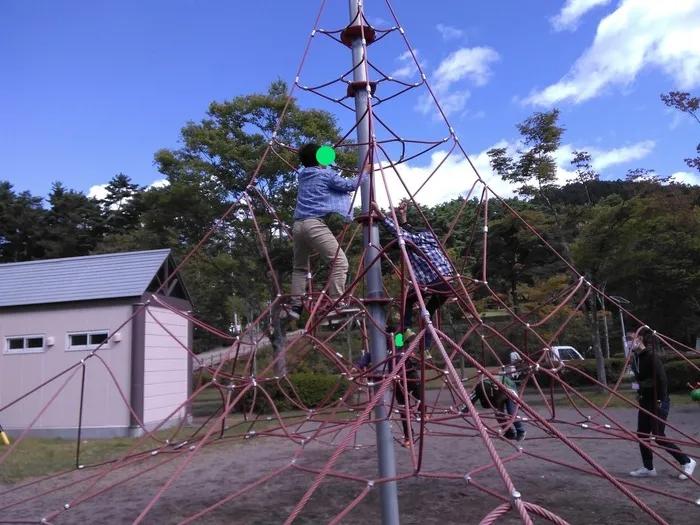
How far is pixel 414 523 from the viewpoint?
4.31 meters

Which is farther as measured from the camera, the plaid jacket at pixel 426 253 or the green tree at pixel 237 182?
the green tree at pixel 237 182

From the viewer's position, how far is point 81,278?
12750 millimetres

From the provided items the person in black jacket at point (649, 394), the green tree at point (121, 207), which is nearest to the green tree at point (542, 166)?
the person in black jacket at point (649, 394)

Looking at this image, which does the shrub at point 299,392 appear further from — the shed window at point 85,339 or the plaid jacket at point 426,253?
the plaid jacket at point 426,253

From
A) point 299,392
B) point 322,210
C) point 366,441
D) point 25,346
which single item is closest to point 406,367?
point 322,210

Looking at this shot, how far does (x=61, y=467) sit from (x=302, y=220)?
592 cm

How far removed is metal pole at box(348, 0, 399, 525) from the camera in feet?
10.9

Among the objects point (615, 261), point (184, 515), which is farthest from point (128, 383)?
point (615, 261)

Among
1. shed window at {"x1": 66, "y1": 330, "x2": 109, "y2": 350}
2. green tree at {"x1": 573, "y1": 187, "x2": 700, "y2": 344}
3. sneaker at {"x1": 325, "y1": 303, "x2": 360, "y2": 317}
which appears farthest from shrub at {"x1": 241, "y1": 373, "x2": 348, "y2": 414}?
sneaker at {"x1": 325, "y1": 303, "x2": 360, "y2": 317}

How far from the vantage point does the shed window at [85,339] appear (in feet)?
39.1

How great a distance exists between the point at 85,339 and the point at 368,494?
8.81m

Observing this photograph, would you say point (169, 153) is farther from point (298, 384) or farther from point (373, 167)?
point (373, 167)

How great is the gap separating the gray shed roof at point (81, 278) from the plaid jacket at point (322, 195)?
848 centimetres

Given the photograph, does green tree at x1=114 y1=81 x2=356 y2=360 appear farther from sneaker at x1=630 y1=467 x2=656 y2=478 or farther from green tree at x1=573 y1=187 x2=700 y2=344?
sneaker at x1=630 y1=467 x2=656 y2=478
